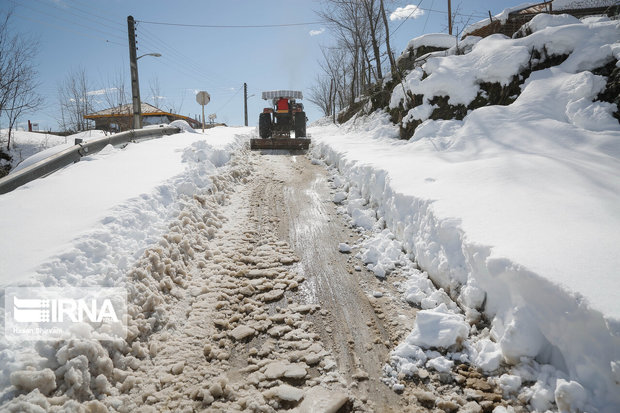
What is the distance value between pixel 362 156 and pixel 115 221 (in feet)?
19.0

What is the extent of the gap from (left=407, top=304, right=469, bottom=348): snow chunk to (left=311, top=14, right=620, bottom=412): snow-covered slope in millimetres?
38

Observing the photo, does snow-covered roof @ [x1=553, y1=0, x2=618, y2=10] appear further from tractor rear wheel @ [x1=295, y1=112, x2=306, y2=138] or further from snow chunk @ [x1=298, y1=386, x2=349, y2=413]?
snow chunk @ [x1=298, y1=386, x2=349, y2=413]

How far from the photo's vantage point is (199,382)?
7.71ft

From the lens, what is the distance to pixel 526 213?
3.18 m

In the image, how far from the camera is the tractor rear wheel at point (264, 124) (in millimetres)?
13594

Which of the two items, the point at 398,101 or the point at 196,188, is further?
the point at 398,101

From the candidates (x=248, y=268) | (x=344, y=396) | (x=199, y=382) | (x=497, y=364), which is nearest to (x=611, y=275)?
(x=497, y=364)

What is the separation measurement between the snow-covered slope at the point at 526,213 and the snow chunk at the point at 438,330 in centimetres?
4

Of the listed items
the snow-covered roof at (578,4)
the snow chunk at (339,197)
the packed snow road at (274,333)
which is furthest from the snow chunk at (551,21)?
the snow-covered roof at (578,4)

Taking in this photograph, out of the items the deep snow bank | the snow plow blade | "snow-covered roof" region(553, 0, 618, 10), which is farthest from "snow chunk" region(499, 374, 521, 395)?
"snow-covered roof" region(553, 0, 618, 10)

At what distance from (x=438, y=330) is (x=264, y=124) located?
12.4 meters

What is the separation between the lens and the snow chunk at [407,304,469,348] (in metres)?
2.52

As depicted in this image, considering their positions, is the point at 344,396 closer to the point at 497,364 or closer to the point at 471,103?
the point at 497,364

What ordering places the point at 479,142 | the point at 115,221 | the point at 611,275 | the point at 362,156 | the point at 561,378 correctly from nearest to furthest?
the point at 561,378 < the point at 611,275 < the point at 115,221 < the point at 479,142 < the point at 362,156
